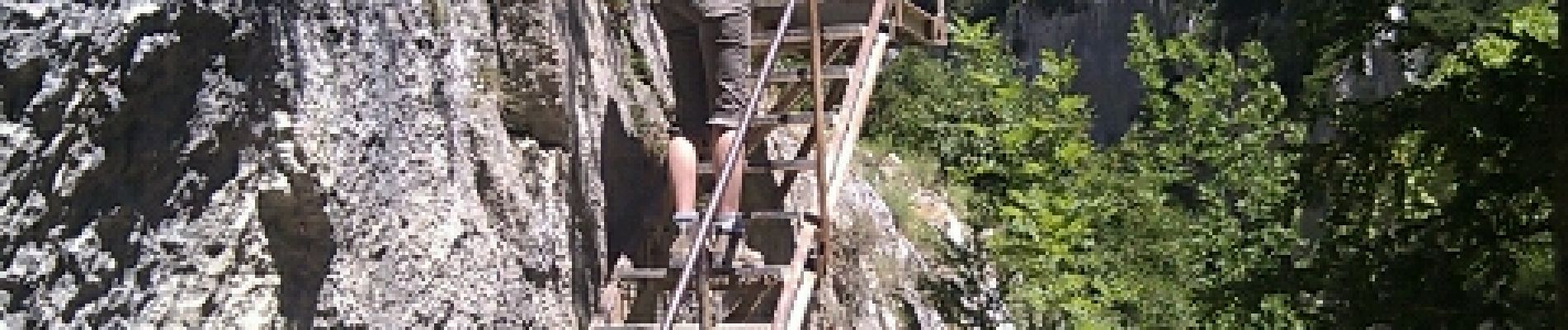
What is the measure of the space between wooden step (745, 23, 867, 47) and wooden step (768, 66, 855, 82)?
0.50 feet

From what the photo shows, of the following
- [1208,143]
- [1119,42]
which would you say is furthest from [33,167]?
[1119,42]

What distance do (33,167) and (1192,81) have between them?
21.8m

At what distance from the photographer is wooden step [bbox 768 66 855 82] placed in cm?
778

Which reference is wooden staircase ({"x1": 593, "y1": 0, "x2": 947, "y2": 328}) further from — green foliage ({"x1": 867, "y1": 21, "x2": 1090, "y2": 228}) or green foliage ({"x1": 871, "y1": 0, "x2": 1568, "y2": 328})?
green foliage ({"x1": 867, "y1": 21, "x2": 1090, "y2": 228})

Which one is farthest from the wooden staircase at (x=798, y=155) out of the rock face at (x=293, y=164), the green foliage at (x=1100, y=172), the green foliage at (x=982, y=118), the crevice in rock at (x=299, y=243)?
the green foliage at (x=982, y=118)

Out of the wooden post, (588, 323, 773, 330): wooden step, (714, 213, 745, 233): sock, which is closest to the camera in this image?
(588, 323, 773, 330): wooden step

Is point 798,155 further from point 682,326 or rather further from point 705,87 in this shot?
point 682,326

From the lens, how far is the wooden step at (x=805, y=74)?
7780 millimetres

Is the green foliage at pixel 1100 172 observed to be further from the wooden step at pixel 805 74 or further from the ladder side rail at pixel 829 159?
the wooden step at pixel 805 74

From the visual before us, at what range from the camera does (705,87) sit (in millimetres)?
7875

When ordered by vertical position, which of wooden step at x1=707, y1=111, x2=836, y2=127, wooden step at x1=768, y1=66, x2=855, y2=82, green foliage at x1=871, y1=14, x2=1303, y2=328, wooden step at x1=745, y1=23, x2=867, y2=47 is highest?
wooden step at x1=745, y1=23, x2=867, y2=47

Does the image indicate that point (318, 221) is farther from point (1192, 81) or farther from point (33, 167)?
point (1192, 81)

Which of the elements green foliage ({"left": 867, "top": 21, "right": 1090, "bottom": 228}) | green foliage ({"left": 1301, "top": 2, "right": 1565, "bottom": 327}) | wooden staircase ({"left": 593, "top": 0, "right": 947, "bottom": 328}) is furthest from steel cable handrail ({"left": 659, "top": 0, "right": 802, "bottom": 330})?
green foliage ({"left": 867, "top": 21, "right": 1090, "bottom": 228})

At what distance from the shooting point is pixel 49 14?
3588 mm
